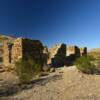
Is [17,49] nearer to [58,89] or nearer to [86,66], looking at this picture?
[86,66]

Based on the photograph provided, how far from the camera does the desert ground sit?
39.2ft

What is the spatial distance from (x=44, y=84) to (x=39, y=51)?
8.35 meters

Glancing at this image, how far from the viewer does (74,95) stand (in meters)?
12.0

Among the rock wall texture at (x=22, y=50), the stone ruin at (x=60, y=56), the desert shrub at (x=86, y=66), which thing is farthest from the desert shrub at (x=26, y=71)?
the stone ruin at (x=60, y=56)

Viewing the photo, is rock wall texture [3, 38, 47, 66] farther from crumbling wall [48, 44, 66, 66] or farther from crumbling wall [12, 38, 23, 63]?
crumbling wall [48, 44, 66, 66]

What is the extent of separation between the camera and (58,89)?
1327 cm

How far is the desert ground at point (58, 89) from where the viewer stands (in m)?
12.0

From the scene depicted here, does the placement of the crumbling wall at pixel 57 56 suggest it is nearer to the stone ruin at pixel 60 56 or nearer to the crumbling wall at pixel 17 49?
the stone ruin at pixel 60 56

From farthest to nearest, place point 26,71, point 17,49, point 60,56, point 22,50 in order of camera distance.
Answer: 1. point 60,56
2. point 17,49
3. point 22,50
4. point 26,71

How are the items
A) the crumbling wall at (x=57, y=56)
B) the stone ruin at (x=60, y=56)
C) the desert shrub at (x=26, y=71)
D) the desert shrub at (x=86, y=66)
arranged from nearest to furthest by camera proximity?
the desert shrub at (x=26, y=71), the desert shrub at (x=86, y=66), the crumbling wall at (x=57, y=56), the stone ruin at (x=60, y=56)

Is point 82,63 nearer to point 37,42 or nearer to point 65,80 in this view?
point 65,80

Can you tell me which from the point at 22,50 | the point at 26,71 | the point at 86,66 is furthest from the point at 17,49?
the point at 86,66

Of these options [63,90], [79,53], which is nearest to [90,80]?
[63,90]

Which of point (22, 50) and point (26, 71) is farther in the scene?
point (22, 50)
